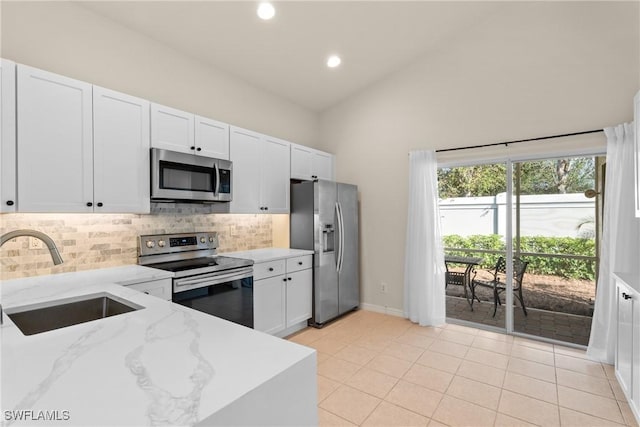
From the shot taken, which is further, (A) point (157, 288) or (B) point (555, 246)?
(B) point (555, 246)

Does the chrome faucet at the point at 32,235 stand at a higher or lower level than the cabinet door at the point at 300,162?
lower

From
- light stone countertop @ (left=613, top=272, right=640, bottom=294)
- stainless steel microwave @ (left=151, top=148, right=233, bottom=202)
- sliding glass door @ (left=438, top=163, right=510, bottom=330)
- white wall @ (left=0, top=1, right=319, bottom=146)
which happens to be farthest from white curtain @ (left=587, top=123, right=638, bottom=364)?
white wall @ (left=0, top=1, right=319, bottom=146)

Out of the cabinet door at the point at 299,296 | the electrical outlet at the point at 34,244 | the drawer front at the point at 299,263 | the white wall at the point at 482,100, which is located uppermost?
the white wall at the point at 482,100

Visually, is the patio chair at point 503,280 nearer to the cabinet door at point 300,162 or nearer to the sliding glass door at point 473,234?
the sliding glass door at point 473,234

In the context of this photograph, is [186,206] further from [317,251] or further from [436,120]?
[436,120]

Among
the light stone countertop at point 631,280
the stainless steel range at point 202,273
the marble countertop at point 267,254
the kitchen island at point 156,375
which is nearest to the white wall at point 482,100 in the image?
the marble countertop at point 267,254

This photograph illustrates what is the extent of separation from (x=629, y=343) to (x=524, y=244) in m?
1.47

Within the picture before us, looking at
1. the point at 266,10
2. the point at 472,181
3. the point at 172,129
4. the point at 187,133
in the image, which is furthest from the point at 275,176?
the point at 472,181

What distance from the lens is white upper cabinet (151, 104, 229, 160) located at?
2713 mm

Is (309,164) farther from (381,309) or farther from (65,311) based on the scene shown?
(65,311)

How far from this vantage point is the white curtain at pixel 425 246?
12.9ft

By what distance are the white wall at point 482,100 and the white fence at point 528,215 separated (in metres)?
0.55

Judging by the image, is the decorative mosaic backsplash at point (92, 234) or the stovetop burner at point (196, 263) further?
the stovetop burner at point (196, 263)

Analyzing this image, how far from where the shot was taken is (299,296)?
3686 millimetres
